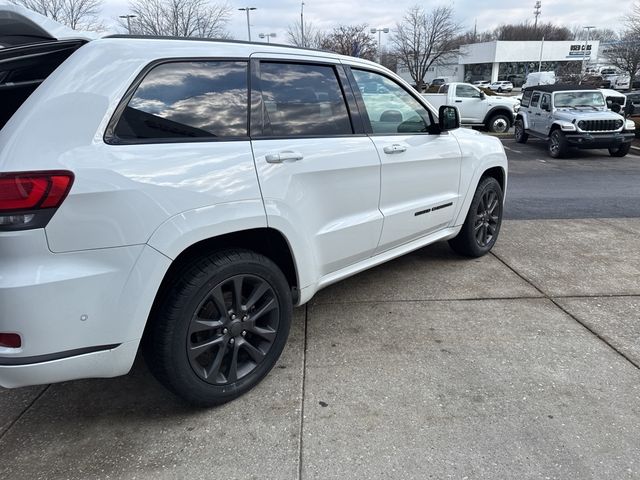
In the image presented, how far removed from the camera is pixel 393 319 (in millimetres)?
3607

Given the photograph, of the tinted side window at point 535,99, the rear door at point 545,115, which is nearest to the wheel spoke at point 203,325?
the rear door at point 545,115

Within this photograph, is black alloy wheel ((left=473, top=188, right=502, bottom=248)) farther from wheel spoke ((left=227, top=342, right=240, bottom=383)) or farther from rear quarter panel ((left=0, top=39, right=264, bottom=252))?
rear quarter panel ((left=0, top=39, right=264, bottom=252))

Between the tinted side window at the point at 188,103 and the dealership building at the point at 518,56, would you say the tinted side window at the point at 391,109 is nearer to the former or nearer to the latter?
the tinted side window at the point at 188,103

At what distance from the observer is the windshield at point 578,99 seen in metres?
13.6

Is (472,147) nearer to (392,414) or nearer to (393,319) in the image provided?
(393,319)

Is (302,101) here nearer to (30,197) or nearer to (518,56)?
(30,197)

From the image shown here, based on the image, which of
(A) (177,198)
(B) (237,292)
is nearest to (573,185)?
(B) (237,292)

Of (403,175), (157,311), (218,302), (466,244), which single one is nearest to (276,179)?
(218,302)

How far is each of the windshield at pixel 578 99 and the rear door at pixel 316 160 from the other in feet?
41.4

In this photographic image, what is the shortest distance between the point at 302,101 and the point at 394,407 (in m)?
1.84

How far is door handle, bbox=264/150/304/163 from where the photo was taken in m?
2.60

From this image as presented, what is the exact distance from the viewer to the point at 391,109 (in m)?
3.66

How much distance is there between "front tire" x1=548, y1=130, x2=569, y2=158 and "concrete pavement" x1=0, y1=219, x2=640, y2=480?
33.2ft

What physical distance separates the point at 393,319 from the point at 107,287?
2.14 metres
